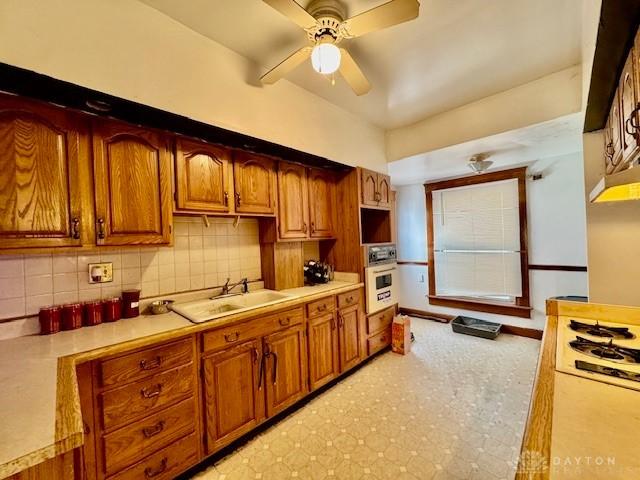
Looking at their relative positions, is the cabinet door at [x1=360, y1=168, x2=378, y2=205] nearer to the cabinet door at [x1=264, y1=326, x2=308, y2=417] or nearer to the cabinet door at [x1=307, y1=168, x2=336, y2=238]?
the cabinet door at [x1=307, y1=168, x2=336, y2=238]

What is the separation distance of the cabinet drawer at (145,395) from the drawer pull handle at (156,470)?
0.95 ft

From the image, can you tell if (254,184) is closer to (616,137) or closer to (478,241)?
(616,137)

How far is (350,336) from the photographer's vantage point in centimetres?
265

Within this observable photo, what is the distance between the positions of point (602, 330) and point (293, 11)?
2116mm

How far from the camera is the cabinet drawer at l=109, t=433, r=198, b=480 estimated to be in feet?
4.44

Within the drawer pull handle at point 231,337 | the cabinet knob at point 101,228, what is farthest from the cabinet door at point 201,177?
the drawer pull handle at point 231,337

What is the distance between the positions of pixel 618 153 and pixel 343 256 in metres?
2.09

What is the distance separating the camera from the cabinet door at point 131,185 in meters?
1.49

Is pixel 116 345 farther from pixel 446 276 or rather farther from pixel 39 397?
pixel 446 276

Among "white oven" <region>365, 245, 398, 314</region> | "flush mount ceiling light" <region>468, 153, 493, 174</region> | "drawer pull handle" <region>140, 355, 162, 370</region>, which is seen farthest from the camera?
"flush mount ceiling light" <region>468, 153, 493, 174</region>

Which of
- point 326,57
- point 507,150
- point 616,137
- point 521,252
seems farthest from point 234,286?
point 521,252

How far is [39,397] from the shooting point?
0.87m

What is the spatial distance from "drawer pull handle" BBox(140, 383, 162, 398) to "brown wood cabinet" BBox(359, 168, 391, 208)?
88.9 inches

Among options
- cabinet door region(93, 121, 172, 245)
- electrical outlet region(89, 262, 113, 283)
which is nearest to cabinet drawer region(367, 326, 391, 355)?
cabinet door region(93, 121, 172, 245)
